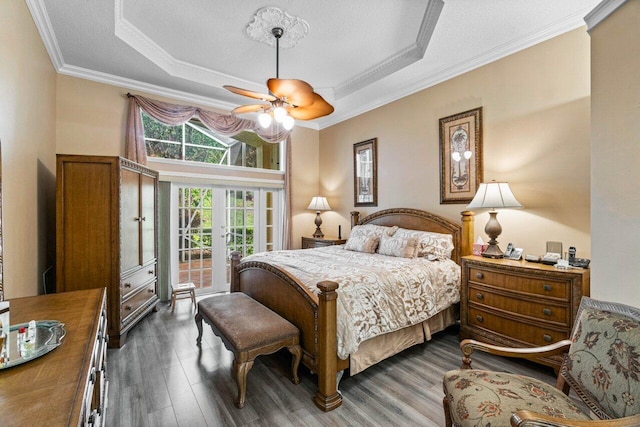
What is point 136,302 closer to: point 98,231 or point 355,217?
point 98,231

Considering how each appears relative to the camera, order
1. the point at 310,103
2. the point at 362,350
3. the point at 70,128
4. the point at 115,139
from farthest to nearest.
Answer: the point at 115,139 → the point at 70,128 → the point at 310,103 → the point at 362,350

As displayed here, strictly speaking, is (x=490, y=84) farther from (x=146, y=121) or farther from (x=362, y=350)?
(x=146, y=121)

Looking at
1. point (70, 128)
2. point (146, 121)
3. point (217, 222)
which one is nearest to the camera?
point (70, 128)

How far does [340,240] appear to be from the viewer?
188 inches

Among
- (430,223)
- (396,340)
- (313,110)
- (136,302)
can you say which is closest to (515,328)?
(396,340)

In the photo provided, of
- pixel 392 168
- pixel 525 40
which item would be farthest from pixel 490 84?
pixel 392 168

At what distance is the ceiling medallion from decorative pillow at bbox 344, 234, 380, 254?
8.09ft

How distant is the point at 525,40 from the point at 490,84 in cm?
47

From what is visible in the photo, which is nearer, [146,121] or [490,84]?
[490,84]

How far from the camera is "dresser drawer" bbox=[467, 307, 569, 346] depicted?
2303 mm

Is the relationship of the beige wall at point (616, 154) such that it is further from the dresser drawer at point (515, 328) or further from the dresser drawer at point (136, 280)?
the dresser drawer at point (136, 280)

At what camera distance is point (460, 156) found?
3.48 meters

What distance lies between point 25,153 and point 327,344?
9.12 ft

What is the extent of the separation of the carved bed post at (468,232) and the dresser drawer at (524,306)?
0.56 m
